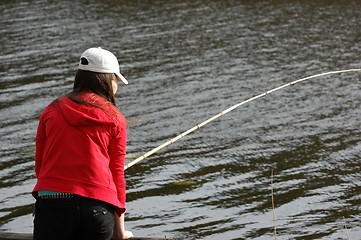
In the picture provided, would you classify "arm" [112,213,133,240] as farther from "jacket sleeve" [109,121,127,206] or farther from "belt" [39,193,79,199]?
"belt" [39,193,79,199]

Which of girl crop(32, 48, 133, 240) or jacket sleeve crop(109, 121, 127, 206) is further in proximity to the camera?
jacket sleeve crop(109, 121, 127, 206)

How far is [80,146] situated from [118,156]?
0.23 m

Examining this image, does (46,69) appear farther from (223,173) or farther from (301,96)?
(223,173)

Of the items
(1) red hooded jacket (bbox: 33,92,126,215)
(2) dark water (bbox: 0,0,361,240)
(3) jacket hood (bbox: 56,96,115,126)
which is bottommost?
(2) dark water (bbox: 0,0,361,240)

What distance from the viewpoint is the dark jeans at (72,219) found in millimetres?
3322

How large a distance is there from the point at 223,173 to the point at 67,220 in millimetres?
3736

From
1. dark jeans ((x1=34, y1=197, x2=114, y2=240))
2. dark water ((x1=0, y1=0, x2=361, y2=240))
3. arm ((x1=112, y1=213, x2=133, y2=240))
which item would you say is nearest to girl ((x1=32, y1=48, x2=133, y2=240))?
dark jeans ((x1=34, y1=197, x2=114, y2=240))

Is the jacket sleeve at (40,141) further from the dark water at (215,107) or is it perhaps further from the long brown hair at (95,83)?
the dark water at (215,107)

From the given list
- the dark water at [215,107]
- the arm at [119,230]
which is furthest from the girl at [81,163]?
the dark water at [215,107]

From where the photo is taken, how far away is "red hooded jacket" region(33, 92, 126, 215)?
3.32 meters

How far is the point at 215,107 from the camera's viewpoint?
29.6 ft

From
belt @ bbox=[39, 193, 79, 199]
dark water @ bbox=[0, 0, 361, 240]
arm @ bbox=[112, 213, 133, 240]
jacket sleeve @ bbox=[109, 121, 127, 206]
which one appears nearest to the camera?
belt @ bbox=[39, 193, 79, 199]

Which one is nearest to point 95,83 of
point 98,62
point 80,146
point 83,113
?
point 98,62

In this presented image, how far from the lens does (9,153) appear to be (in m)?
7.62
